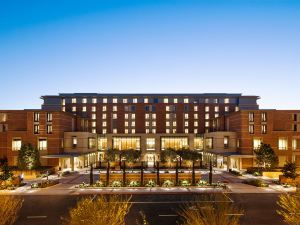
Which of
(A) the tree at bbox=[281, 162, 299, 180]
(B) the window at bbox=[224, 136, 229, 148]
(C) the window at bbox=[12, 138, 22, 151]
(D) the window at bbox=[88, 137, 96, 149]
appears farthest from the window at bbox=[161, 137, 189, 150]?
(A) the tree at bbox=[281, 162, 299, 180]

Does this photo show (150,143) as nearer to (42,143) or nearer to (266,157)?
(42,143)

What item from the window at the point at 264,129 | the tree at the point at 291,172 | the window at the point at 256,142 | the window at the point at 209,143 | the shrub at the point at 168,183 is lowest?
the shrub at the point at 168,183

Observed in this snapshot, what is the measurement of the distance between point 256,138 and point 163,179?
105 feet

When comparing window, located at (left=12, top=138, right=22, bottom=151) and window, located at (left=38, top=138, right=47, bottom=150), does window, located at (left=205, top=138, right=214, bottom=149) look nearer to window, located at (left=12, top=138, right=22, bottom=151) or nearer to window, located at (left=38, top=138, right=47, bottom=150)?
window, located at (left=38, top=138, right=47, bottom=150)

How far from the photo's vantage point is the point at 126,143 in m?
102

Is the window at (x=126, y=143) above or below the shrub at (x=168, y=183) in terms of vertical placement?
above

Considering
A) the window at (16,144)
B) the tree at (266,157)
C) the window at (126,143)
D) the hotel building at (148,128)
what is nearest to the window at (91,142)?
the hotel building at (148,128)

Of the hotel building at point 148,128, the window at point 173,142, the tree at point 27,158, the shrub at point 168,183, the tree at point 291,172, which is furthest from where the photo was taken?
the window at point 173,142

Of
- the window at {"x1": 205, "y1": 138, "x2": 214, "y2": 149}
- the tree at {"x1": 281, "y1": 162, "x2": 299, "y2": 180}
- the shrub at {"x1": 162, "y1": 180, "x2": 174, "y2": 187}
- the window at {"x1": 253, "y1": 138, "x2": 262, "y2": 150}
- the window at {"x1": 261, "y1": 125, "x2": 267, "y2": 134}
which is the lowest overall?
the shrub at {"x1": 162, "y1": 180, "x2": 174, "y2": 187}

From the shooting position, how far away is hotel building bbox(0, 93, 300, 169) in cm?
7031

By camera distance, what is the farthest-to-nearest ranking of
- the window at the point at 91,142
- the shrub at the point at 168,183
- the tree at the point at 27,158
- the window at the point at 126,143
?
the window at the point at 126,143 < the window at the point at 91,142 < the tree at the point at 27,158 < the shrub at the point at 168,183

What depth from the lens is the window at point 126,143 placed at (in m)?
102

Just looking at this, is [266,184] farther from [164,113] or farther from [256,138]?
[164,113]

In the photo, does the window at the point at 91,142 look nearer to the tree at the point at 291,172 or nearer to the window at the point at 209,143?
the window at the point at 209,143
